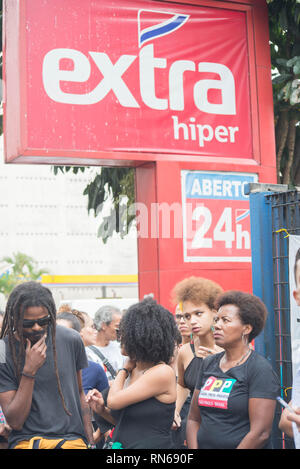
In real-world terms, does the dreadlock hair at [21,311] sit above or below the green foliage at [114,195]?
below

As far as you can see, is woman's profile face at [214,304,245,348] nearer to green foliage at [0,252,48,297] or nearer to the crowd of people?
the crowd of people

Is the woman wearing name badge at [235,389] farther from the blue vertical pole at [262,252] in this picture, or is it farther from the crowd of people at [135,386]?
the blue vertical pole at [262,252]

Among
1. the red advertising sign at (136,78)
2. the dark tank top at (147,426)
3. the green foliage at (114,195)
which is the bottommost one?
the dark tank top at (147,426)

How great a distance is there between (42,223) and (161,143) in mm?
68232

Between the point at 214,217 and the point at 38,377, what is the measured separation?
5222 mm

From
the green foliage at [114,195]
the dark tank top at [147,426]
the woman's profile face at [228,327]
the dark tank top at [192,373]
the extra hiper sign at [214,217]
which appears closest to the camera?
the dark tank top at [147,426]

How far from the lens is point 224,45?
9.59m

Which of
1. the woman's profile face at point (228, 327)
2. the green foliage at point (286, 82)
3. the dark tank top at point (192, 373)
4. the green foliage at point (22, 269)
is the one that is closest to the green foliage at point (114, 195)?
the green foliage at point (286, 82)

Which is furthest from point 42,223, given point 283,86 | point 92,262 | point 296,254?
point 296,254

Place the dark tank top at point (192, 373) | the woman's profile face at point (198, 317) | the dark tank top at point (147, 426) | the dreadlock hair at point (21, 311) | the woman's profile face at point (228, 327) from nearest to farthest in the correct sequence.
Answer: the dark tank top at point (147, 426), the dreadlock hair at point (21, 311), the woman's profile face at point (228, 327), the dark tank top at point (192, 373), the woman's profile face at point (198, 317)

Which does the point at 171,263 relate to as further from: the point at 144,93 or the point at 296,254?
A: the point at 296,254

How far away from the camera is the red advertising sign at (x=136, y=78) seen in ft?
27.6

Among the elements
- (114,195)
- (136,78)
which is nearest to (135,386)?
(136,78)

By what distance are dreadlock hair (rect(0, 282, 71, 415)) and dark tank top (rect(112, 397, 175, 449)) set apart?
0.38 meters
